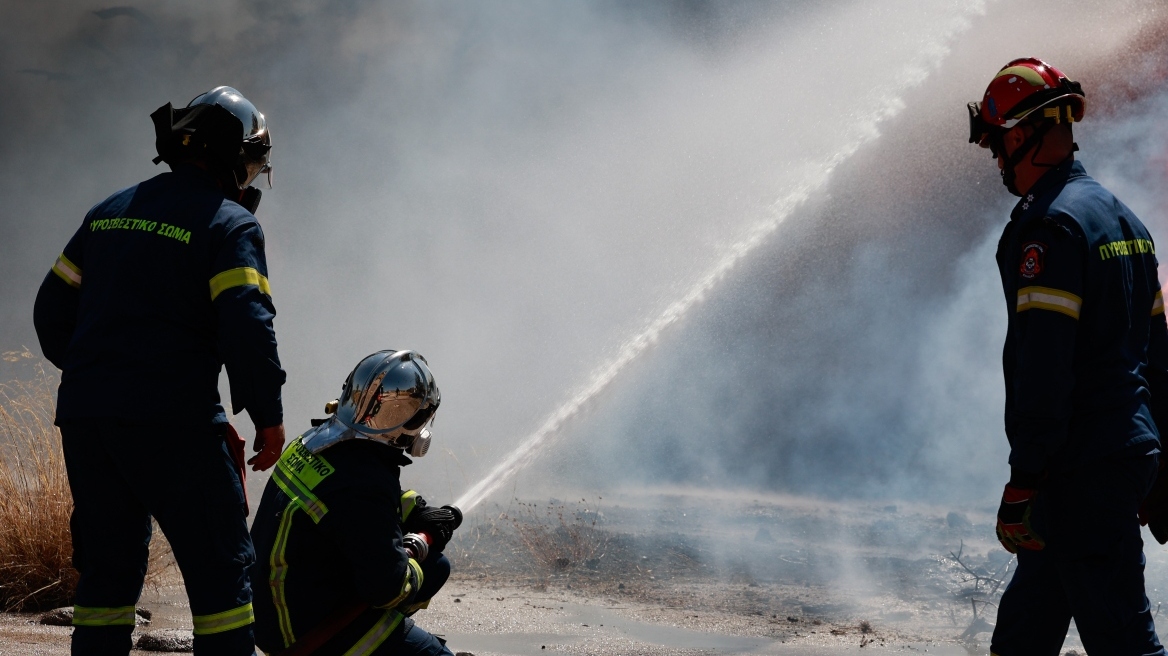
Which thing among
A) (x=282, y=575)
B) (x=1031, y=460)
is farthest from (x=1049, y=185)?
(x=282, y=575)

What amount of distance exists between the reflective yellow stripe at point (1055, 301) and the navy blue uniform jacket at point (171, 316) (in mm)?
1861

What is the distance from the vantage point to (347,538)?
2.40 m

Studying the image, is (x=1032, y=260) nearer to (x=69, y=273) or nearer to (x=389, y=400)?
(x=389, y=400)

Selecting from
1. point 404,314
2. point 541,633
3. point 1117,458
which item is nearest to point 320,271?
point 404,314

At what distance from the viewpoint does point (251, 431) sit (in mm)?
10969

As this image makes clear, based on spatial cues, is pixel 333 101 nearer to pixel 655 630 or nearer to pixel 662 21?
pixel 662 21

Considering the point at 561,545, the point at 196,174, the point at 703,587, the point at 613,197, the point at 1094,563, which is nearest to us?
the point at 1094,563

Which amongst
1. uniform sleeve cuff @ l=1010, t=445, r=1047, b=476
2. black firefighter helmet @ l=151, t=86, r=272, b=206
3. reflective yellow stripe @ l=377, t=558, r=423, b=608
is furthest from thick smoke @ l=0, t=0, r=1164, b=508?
uniform sleeve cuff @ l=1010, t=445, r=1047, b=476

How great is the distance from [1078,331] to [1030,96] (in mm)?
647

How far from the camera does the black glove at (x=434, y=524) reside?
109 inches

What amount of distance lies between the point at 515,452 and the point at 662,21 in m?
5.09

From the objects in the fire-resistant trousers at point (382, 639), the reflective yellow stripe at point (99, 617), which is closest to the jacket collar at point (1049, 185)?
the fire-resistant trousers at point (382, 639)

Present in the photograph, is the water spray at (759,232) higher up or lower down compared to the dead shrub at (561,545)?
higher up

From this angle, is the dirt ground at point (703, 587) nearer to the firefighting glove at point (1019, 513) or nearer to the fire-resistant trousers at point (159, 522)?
the fire-resistant trousers at point (159, 522)
